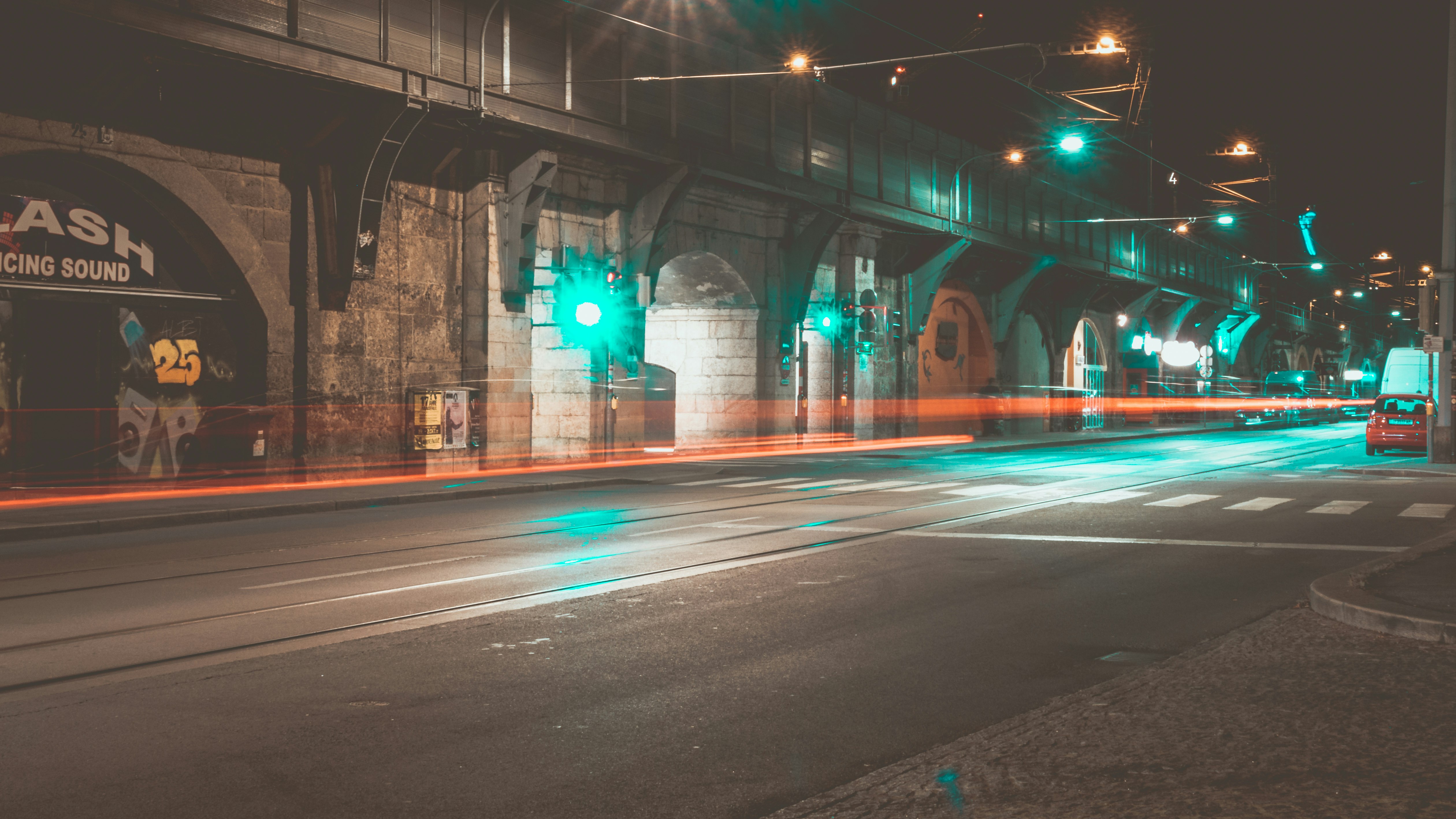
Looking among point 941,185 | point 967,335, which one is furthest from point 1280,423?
point 941,185

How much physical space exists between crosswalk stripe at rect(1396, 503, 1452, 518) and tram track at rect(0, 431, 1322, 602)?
595 centimetres

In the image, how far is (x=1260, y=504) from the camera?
56.5 feet

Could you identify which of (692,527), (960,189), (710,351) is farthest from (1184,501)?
(960,189)

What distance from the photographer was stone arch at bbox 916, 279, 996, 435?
41156mm

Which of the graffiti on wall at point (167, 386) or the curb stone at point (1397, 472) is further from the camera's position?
the curb stone at point (1397, 472)

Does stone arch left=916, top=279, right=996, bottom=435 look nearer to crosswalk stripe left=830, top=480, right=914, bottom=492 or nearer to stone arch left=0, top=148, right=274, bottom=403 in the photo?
crosswalk stripe left=830, top=480, right=914, bottom=492

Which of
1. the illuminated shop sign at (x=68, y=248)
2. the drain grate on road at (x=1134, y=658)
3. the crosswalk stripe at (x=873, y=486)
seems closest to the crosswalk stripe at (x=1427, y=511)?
the crosswalk stripe at (x=873, y=486)

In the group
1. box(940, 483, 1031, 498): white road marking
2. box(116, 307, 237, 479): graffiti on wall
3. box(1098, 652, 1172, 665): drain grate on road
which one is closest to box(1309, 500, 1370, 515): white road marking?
box(940, 483, 1031, 498): white road marking

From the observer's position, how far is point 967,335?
4478 centimetres

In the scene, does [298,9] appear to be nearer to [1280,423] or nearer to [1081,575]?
[1081,575]

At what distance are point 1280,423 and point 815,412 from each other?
1703 inches

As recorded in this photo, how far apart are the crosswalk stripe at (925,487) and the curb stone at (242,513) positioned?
552 centimetres

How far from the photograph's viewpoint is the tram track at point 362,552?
33.3 feet

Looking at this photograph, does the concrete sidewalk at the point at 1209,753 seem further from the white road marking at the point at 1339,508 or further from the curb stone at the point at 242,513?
the curb stone at the point at 242,513
